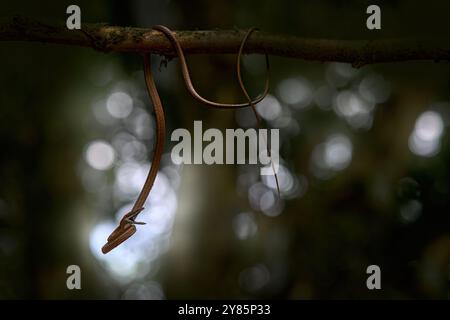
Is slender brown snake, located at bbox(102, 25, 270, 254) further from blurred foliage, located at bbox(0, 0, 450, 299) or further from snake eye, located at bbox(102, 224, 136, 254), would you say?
blurred foliage, located at bbox(0, 0, 450, 299)

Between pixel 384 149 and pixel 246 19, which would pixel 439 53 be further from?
pixel 384 149

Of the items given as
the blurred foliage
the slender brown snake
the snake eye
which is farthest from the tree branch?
the blurred foliage

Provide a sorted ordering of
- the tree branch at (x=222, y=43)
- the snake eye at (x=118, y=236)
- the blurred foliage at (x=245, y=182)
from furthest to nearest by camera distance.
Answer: the blurred foliage at (x=245, y=182) → the tree branch at (x=222, y=43) → the snake eye at (x=118, y=236)

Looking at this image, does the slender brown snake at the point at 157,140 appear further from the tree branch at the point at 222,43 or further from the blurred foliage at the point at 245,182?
the blurred foliage at the point at 245,182

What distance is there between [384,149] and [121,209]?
124 centimetres

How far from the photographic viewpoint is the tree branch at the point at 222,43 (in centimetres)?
88

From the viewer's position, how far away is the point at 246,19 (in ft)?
8.34

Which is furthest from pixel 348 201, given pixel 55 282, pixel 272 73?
pixel 55 282

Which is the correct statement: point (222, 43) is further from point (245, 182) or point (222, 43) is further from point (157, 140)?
point (245, 182)

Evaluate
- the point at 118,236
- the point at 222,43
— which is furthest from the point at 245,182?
the point at 118,236

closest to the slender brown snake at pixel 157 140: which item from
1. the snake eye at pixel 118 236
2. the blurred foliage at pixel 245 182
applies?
the snake eye at pixel 118 236

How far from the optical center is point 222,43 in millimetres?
898

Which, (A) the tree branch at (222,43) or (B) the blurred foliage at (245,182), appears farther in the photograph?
(B) the blurred foliage at (245,182)

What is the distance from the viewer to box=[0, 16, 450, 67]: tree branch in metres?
0.88
